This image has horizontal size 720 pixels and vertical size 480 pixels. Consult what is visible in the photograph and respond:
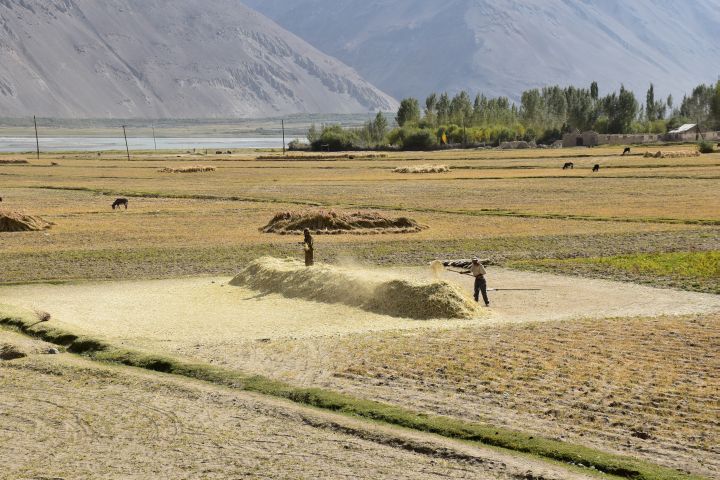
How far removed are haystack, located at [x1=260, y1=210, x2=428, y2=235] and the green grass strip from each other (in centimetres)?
2530

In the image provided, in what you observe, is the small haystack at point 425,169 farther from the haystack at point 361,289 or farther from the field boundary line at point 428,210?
the haystack at point 361,289

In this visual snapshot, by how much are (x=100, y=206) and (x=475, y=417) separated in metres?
56.8

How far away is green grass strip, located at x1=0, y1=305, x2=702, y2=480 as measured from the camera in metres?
15.9

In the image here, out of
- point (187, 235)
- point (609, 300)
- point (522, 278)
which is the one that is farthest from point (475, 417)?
point (187, 235)

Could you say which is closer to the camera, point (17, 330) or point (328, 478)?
point (328, 478)

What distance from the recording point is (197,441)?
57.5 feet

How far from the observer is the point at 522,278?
35.9 metres

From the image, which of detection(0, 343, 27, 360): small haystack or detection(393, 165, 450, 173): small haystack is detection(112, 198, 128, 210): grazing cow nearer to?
detection(0, 343, 27, 360): small haystack

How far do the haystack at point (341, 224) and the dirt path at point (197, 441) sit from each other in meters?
30.0

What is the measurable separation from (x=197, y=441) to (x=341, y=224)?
113 ft

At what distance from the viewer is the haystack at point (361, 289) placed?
28.9 m

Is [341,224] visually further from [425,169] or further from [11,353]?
[425,169]

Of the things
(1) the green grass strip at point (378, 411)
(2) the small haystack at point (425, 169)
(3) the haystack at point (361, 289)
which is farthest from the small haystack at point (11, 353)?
(2) the small haystack at point (425, 169)

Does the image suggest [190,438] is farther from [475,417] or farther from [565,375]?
[565,375]
